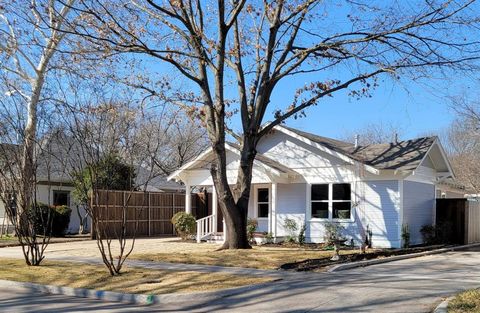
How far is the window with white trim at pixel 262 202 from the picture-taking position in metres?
24.2

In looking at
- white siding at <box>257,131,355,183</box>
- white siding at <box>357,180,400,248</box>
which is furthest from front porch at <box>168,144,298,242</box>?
white siding at <box>357,180,400,248</box>

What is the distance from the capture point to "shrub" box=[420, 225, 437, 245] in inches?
852

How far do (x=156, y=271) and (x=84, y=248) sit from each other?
27.4 feet

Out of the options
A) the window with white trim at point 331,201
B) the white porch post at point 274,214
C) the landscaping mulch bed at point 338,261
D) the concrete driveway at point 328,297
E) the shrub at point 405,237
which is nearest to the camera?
the concrete driveway at point 328,297

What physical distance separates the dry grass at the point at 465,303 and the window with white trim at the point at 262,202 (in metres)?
15.2

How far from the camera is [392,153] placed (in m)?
21.7

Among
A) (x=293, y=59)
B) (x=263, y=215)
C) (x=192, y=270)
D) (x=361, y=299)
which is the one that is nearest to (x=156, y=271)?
(x=192, y=270)

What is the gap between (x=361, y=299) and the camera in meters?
9.67

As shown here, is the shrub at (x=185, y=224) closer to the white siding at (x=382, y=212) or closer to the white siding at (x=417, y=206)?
the white siding at (x=382, y=212)

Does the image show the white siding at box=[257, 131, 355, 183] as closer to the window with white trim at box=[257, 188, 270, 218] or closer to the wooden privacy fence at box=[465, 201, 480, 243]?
the window with white trim at box=[257, 188, 270, 218]

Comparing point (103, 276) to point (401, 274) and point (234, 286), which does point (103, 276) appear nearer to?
point (234, 286)

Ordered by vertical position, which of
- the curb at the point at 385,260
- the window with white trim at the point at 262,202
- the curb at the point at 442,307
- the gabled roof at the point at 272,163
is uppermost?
the gabled roof at the point at 272,163

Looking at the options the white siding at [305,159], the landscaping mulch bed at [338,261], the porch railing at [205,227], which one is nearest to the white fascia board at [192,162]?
the white siding at [305,159]

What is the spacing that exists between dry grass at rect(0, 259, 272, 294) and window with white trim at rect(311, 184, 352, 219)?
31.9 ft
